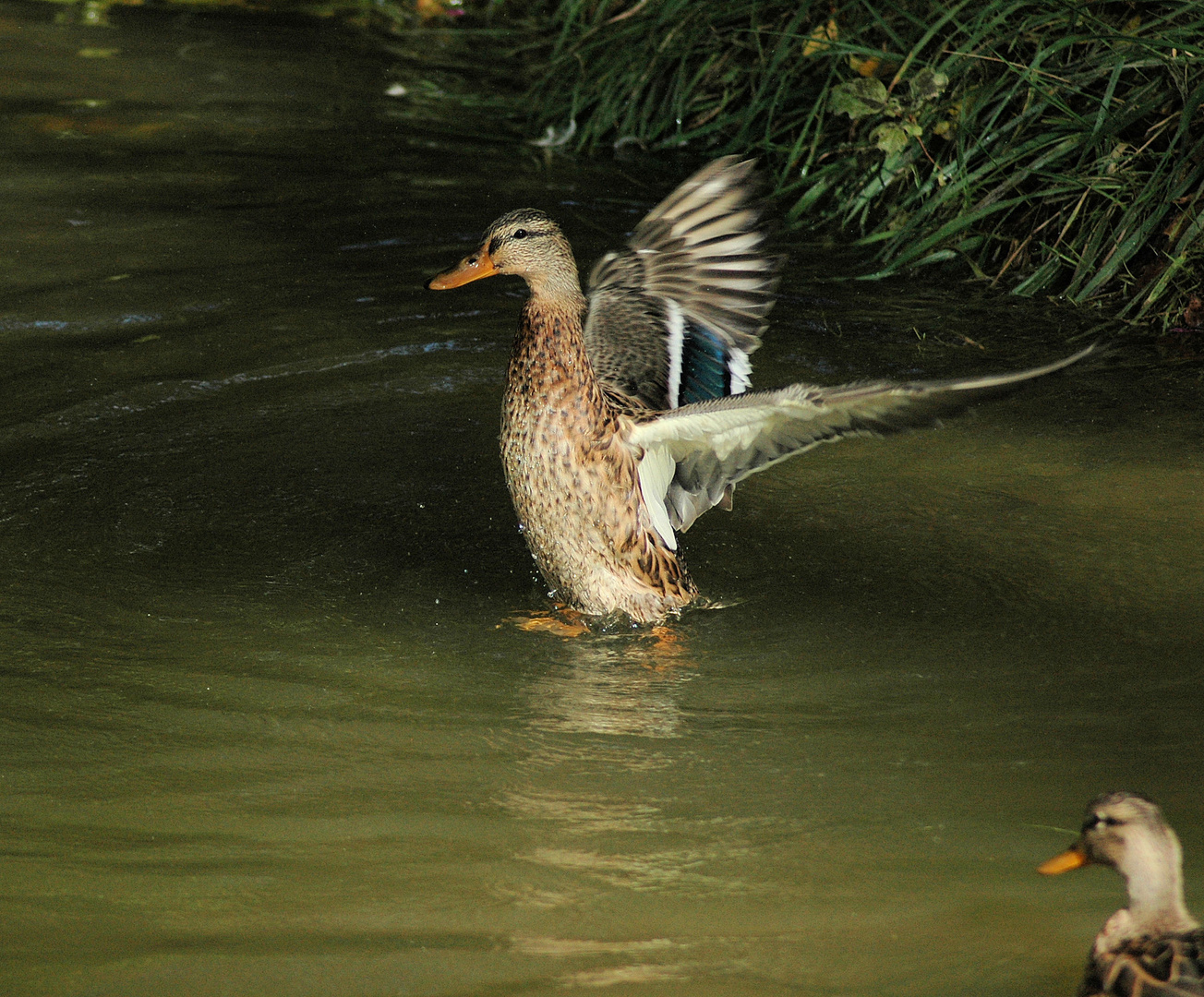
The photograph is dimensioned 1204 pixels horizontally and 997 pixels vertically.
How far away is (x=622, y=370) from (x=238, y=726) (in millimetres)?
1974

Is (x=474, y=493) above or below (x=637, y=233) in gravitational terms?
below

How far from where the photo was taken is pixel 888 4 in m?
6.98

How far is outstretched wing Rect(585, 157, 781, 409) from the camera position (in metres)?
4.56

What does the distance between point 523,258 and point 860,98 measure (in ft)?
9.84

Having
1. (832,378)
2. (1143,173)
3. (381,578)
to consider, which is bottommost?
(381,578)

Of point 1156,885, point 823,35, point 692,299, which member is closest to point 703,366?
point 692,299

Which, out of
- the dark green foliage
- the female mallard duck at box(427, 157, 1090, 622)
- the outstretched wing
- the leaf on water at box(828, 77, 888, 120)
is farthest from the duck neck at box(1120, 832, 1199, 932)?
the leaf on water at box(828, 77, 888, 120)

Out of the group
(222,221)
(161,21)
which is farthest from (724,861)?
(161,21)

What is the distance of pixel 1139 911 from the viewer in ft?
6.86

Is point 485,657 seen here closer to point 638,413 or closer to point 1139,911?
point 638,413

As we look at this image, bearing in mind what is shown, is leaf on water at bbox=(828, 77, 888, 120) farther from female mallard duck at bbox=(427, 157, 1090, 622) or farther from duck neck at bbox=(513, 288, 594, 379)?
duck neck at bbox=(513, 288, 594, 379)

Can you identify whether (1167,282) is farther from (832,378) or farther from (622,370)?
(622,370)

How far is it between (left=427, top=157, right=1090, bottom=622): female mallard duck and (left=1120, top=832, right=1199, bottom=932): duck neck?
1349mm

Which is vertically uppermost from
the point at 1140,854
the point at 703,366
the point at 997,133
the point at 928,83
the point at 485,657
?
the point at 928,83
